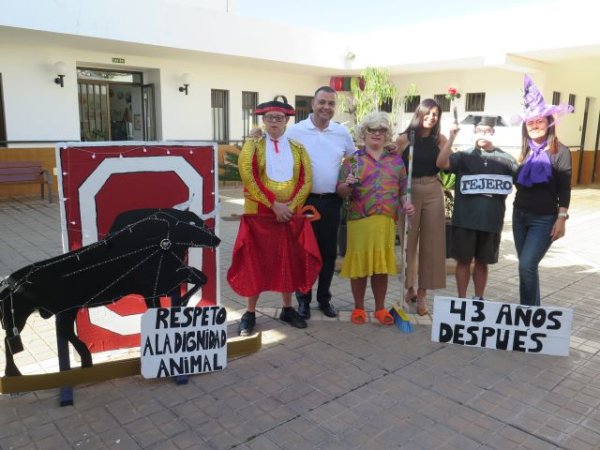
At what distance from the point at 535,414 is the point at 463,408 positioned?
409 mm

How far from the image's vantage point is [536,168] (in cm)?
382

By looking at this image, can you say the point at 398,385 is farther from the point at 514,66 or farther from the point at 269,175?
the point at 514,66

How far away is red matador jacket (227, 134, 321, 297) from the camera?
3773 millimetres

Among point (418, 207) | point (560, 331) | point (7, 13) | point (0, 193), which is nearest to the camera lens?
point (560, 331)

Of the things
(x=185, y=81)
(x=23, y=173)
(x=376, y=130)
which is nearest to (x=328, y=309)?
(x=376, y=130)

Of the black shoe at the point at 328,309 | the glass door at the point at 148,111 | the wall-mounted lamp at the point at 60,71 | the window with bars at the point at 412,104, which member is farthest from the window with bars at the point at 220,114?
the black shoe at the point at 328,309

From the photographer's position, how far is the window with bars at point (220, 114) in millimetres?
14883

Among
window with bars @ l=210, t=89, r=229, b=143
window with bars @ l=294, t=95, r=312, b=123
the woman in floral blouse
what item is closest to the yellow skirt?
the woman in floral blouse

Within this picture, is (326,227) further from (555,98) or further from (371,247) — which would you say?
(555,98)

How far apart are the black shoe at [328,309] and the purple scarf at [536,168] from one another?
6.13 ft

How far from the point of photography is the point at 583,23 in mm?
10672

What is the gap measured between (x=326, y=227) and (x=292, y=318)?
82 centimetres

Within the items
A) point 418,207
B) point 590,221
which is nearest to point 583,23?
point 590,221

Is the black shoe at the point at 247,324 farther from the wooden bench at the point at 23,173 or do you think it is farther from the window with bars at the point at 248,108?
the window with bars at the point at 248,108
